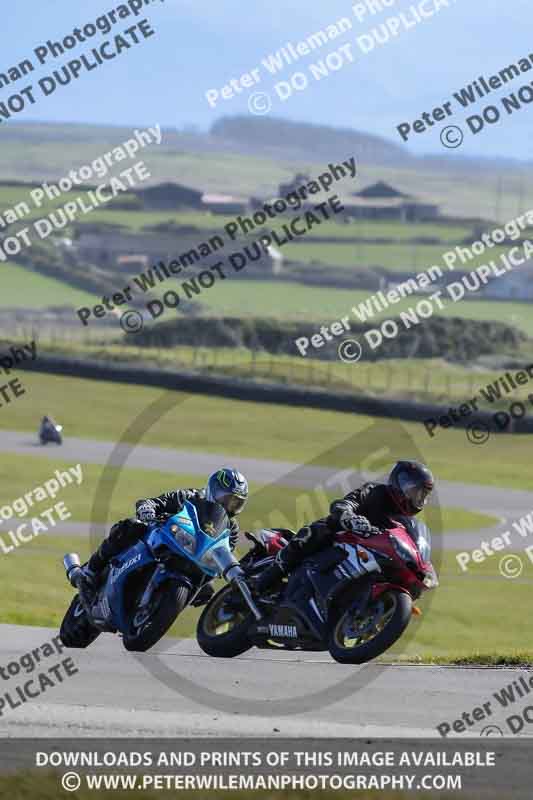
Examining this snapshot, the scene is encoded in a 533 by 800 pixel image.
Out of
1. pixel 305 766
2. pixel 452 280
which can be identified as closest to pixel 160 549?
pixel 305 766

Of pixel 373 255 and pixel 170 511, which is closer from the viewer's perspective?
pixel 170 511

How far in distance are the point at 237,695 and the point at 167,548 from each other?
1.44 meters

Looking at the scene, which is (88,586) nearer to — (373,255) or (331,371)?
(331,371)

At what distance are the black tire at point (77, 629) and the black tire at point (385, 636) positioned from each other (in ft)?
9.41

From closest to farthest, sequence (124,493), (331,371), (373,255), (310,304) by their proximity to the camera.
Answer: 1. (124,493)
2. (331,371)
3. (310,304)
4. (373,255)

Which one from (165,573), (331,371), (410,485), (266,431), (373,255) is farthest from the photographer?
(373,255)

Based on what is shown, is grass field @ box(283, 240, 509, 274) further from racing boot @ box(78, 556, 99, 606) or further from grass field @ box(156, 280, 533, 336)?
racing boot @ box(78, 556, 99, 606)

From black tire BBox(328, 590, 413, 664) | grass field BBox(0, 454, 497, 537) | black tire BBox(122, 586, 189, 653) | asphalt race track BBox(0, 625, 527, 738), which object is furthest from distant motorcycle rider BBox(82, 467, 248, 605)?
grass field BBox(0, 454, 497, 537)

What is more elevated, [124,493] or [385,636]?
[385,636]

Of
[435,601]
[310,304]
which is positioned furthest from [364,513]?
[310,304]

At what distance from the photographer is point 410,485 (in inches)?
485

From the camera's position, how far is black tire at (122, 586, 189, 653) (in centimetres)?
1241

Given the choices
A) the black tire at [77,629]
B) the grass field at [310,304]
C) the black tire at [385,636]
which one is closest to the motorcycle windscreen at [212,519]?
the black tire at [385,636]

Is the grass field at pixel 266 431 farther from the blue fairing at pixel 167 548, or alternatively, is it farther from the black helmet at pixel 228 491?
the black helmet at pixel 228 491
